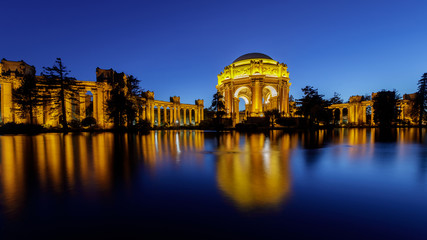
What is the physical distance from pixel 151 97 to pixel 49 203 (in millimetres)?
57728

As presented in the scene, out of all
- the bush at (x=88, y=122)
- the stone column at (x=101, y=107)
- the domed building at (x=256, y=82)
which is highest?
the domed building at (x=256, y=82)

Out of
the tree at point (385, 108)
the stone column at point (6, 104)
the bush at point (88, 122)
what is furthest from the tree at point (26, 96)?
the tree at point (385, 108)

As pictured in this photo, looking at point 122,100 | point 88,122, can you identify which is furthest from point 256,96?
point 88,122

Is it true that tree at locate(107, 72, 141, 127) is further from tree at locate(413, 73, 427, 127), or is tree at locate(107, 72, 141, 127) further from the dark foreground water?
tree at locate(413, 73, 427, 127)

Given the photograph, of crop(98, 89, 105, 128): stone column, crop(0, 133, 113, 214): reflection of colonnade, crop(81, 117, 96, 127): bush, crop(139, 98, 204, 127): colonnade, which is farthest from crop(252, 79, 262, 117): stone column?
crop(0, 133, 113, 214): reflection of colonnade

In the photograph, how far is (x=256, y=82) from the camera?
60.2 metres

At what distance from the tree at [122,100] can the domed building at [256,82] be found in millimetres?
29468

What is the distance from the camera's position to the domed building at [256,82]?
60.1 m

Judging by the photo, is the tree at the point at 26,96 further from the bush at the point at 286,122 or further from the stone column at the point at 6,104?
the bush at the point at 286,122

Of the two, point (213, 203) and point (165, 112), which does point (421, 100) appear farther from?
point (213, 203)

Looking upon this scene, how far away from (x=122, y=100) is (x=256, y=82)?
38667mm

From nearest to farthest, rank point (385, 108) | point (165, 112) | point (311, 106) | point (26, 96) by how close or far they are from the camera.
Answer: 1. point (26, 96)
2. point (311, 106)
3. point (385, 108)
4. point (165, 112)

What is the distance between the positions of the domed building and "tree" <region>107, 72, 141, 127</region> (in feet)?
96.7

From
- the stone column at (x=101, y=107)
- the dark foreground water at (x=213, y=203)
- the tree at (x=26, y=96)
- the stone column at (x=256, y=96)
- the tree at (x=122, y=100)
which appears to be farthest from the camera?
A: the stone column at (x=256, y=96)
